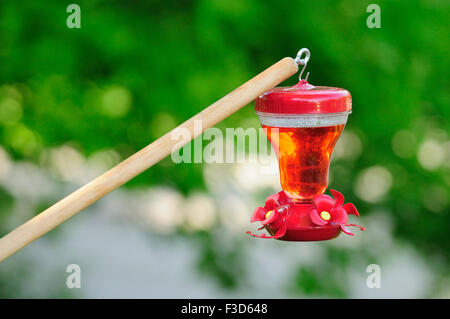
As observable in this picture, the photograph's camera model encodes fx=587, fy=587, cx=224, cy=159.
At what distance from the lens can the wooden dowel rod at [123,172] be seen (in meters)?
1.74

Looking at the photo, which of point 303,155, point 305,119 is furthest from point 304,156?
point 305,119

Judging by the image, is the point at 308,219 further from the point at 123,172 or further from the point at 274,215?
the point at 123,172

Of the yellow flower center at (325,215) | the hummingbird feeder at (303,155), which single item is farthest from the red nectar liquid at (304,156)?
the yellow flower center at (325,215)

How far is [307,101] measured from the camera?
1.78 m

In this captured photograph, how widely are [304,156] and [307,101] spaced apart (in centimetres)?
24

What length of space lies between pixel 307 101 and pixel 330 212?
1.23 ft

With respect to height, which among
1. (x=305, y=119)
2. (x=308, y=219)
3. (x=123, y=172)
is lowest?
(x=308, y=219)

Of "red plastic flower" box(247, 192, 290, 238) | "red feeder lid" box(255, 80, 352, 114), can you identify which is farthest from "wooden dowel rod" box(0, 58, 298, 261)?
"red plastic flower" box(247, 192, 290, 238)

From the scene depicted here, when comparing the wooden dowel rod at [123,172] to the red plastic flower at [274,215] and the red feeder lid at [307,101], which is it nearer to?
the red feeder lid at [307,101]

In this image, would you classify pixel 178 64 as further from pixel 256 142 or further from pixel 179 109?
pixel 256 142

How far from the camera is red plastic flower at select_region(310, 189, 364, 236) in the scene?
1.87m

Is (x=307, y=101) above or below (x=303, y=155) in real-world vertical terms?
above

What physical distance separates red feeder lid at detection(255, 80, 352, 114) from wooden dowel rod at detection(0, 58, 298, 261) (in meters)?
0.06

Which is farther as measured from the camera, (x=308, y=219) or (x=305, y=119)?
(x=308, y=219)
